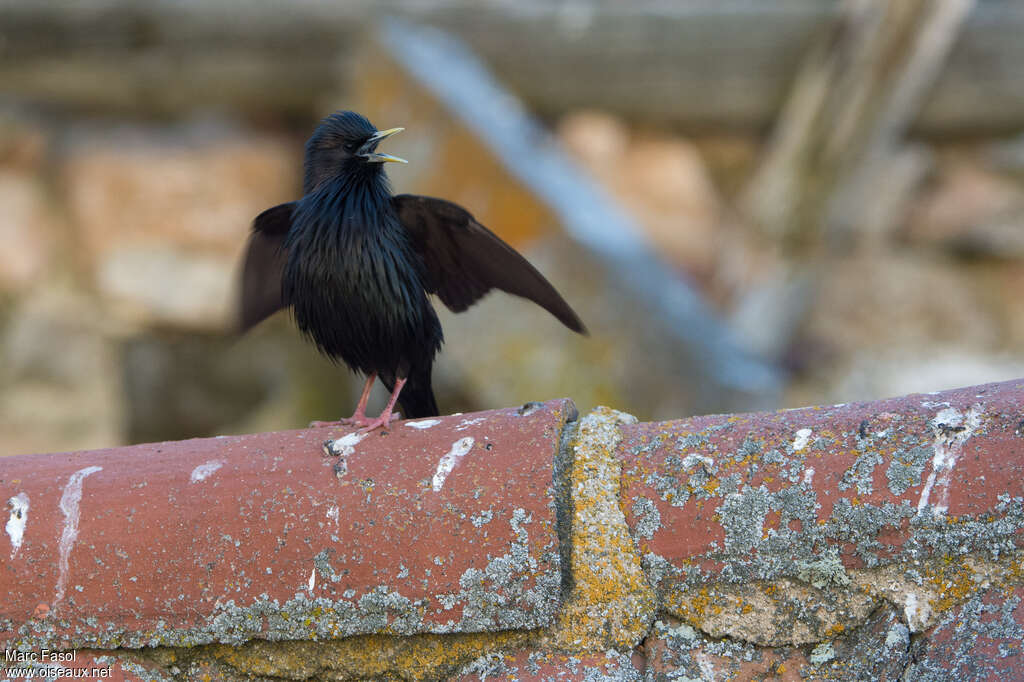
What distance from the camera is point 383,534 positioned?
173 cm

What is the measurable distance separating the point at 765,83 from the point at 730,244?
2.89ft

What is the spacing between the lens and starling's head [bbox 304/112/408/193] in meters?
2.69

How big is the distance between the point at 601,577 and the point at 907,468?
19.0 inches

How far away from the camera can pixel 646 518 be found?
5.58 feet

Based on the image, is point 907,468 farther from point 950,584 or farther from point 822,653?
point 822,653

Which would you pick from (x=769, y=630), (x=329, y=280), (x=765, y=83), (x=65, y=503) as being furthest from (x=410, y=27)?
(x=769, y=630)

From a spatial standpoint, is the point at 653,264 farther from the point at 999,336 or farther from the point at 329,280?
the point at 329,280

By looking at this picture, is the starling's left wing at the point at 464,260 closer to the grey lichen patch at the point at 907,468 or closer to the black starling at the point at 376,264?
the black starling at the point at 376,264

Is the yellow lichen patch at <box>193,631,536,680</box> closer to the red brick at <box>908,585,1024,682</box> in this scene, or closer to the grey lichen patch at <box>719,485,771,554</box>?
the grey lichen patch at <box>719,485,771,554</box>

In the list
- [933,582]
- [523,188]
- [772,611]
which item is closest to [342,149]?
[772,611]

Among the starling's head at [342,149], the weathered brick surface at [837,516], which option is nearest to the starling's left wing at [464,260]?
Result: the starling's head at [342,149]

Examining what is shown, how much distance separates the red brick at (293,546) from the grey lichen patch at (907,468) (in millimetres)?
510

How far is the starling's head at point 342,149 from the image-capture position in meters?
2.69

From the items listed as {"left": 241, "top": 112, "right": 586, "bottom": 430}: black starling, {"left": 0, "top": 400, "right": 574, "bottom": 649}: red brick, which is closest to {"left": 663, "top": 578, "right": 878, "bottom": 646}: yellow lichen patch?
{"left": 0, "top": 400, "right": 574, "bottom": 649}: red brick
